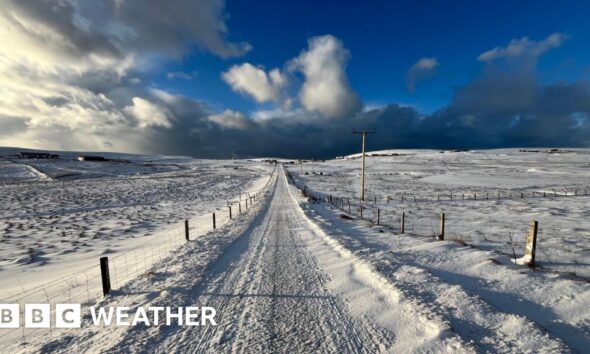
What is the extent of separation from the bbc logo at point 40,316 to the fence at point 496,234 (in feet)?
36.4

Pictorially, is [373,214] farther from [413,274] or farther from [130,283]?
[130,283]

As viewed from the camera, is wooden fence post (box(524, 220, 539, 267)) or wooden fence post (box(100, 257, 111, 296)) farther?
wooden fence post (box(524, 220, 539, 267))

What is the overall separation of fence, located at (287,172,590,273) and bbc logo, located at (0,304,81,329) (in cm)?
1109

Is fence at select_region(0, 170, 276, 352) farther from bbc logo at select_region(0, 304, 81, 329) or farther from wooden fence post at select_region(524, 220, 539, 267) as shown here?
wooden fence post at select_region(524, 220, 539, 267)

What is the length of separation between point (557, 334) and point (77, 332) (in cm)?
851

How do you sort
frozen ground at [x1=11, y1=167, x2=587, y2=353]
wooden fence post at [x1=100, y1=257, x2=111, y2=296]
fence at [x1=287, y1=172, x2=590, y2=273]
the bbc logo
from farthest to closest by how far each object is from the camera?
fence at [x1=287, y1=172, x2=590, y2=273] → wooden fence post at [x1=100, y1=257, x2=111, y2=296] → the bbc logo → frozen ground at [x1=11, y1=167, x2=587, y2=353]

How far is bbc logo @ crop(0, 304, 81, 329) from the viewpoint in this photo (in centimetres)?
600

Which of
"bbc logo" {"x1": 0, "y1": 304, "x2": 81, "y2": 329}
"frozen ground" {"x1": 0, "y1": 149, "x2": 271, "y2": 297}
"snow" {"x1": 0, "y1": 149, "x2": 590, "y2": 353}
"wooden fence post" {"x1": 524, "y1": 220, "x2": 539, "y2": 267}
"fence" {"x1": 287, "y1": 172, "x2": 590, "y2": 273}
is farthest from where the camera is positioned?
"frozen ground" {"x1": 0, "y1": 149, "x2": 271, "y2": 297}

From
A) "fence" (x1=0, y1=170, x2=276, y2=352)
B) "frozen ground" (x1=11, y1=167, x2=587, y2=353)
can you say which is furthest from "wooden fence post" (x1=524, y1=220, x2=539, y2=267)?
"fence" (x1=0, y1=170, x2=276, y2=352)

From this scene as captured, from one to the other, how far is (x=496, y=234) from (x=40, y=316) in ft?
61.4

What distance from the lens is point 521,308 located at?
572 cm

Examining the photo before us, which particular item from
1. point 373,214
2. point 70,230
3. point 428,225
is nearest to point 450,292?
point 428,225

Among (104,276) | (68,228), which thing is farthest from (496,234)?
(68,228)

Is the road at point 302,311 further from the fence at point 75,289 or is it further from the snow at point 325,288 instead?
the fence at point 75,289
